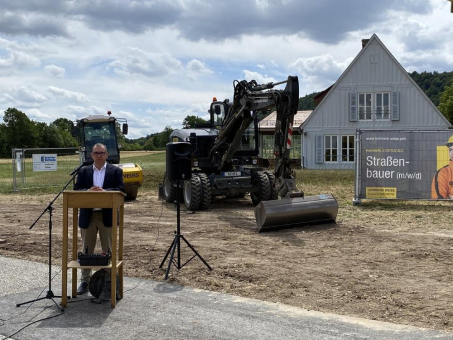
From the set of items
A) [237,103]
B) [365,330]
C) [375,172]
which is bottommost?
[365,330]

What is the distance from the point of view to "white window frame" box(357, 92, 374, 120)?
122 ft

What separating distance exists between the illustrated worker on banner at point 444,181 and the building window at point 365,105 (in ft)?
68.3

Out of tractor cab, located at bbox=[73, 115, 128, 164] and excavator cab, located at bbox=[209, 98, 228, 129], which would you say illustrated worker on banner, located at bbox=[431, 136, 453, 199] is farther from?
tractor cab, located at bbox=[73, 115, 128, 164]

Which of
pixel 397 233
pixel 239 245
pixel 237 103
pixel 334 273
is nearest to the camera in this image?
pixel 334 273

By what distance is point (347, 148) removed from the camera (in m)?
37.3

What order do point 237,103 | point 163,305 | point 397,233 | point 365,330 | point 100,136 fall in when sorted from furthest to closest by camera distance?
point 100,136, point 237,103, point 397,233, point 163,305, point 365,330

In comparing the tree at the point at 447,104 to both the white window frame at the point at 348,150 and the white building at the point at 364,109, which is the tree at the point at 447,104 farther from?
the white window frame at the point at 348,150

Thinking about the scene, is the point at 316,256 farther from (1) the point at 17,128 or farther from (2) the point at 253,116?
(1) the point at 17,128

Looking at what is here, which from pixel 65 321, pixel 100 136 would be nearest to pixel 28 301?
pixel 65 321

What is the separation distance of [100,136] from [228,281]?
14.1 m

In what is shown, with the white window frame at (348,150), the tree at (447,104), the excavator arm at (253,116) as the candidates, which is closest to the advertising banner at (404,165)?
the excavator arm at (253,116)

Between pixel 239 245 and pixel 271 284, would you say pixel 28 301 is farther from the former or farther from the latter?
pixel 239 245

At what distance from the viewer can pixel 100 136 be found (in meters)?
21.1

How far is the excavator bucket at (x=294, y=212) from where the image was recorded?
1245 cm
